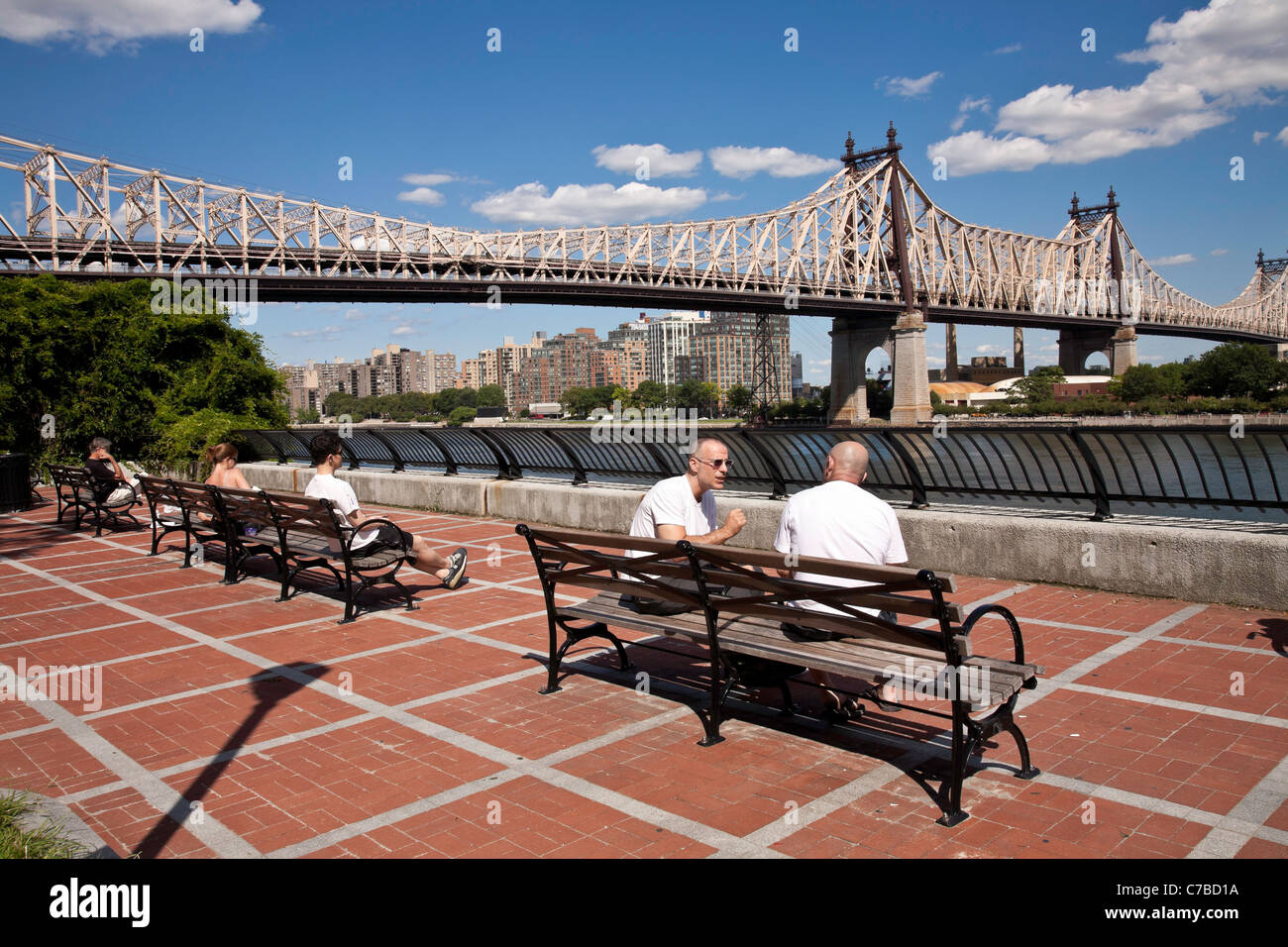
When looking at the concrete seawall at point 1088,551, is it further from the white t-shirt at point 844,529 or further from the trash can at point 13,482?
the trash can at point 13,482

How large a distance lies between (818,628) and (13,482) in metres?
13.8

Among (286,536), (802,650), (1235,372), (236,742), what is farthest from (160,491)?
(1235,372)

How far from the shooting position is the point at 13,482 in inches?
526

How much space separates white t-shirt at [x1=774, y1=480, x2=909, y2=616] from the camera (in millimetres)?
3920

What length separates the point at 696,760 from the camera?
3.80 meters

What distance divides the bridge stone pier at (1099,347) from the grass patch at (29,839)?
90.7 m

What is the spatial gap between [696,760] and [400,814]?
119 centimetres

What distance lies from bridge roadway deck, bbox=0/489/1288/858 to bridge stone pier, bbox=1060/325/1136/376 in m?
87.2

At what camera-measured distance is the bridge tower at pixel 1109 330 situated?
3282 inches

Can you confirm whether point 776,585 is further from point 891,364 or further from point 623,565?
point 891,364

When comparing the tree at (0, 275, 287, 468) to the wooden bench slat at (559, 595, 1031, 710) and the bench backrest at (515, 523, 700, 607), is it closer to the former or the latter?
the bench backrest at (515, 523, 700, 607)

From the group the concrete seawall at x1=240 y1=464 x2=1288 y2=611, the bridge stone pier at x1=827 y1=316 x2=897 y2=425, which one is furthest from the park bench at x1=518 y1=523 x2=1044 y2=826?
the bridge stone pier at x1=827 y1=316 x2=897 y2=425
